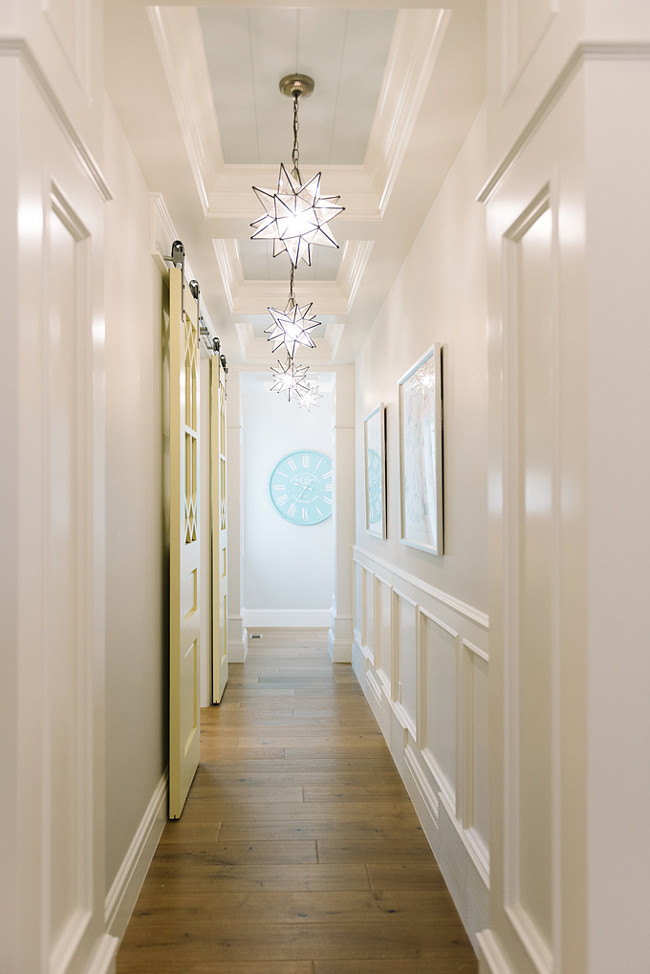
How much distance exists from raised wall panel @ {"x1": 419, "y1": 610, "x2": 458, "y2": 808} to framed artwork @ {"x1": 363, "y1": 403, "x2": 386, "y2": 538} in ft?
3.95

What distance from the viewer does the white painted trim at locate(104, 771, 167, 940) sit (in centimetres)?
213

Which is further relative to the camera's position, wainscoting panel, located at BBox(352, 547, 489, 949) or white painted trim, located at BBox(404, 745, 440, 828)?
white painted trim, located at BBox(404, 745, 440, 828)

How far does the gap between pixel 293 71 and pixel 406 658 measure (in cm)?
255

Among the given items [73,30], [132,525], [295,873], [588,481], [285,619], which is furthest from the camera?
[285,619]

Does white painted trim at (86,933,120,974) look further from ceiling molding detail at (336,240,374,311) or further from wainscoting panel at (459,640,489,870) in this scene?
ceiling molding detail at (336,240,374,311)

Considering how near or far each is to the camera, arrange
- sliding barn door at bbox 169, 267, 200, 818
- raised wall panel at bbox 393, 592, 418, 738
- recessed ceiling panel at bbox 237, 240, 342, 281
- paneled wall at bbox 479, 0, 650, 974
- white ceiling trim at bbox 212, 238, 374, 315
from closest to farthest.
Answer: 1. paneled wall at bbox 479, 0, 650, 974
2. sliding barn door at bbox 169, 267, 200, 818
3. raised wall panel at bbox 393, 592, 418, 738
4. recessed ceiling panel at bbox 237, 240, 342, 281
5. white ceiling trim at bbox 212, 238, 374, 315

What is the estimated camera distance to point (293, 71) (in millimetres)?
2432

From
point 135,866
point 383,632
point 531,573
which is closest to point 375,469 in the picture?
point 383,632

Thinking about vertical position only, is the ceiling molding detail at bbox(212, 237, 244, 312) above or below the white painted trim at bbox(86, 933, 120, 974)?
above

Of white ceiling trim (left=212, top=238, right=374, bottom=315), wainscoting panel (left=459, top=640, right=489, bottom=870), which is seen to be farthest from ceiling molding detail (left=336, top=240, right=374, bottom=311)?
wainscoting panel (left=459, top=640, right=489, bottom=870)

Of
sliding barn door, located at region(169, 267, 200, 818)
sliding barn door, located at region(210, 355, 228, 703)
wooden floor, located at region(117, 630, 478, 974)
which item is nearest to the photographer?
wooden floor, located at region(117, 630, 478, 974)

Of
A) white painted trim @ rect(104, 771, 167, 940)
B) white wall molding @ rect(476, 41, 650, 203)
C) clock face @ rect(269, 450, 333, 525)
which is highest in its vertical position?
white wall molding @ rect(476, 41, 650, 203)

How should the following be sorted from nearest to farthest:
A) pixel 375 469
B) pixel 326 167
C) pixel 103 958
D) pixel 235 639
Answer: pixel 103 958
pixel 326 167
pixel 375 469
pixel 235 639

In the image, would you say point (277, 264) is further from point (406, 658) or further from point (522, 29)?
point (522, 29)
